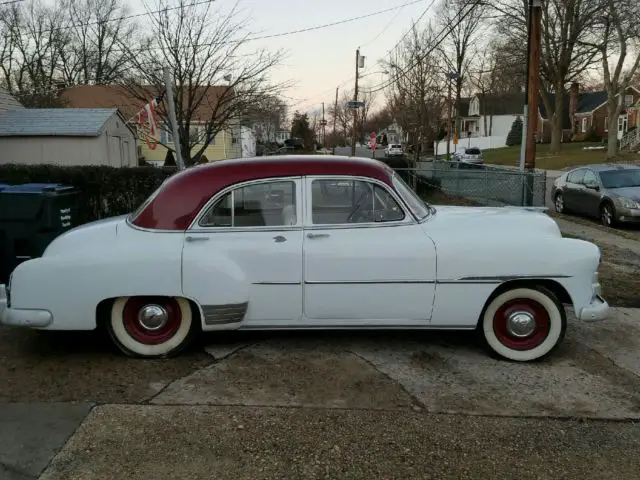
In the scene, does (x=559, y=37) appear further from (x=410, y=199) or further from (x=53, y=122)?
(x=410, y=199)

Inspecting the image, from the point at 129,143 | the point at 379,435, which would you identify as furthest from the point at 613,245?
the point at 129,143

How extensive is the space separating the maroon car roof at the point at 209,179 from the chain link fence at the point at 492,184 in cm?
1035

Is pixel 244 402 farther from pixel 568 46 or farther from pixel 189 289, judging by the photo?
pixel 568 46

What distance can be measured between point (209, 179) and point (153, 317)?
1153mm

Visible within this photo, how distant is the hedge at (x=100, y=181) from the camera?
9.97 metres

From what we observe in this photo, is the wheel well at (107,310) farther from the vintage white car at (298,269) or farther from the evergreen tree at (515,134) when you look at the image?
the evergreen tree at (515,134)

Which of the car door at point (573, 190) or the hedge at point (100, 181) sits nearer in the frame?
the hedge at point (100, 181)

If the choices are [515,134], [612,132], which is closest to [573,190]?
[612,132]

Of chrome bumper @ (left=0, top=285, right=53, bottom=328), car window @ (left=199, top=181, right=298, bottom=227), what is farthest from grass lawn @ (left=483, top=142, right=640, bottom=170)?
chrome bumper @ (left=0, top=285, right=53, bottom=328)

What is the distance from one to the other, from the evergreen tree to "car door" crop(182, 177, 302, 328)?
2571 inches

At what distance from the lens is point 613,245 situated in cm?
1027

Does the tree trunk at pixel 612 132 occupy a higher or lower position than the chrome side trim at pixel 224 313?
higher

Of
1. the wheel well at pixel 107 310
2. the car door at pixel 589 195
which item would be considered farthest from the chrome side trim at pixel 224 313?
the car door at pixel 589 195

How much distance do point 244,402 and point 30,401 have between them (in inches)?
55.3
